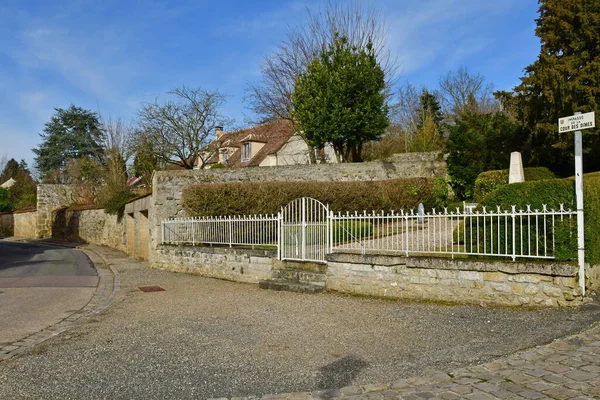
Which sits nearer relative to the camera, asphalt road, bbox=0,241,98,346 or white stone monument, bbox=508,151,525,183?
asphalt road, bbox=0,241,98,346

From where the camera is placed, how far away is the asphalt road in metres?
7.01

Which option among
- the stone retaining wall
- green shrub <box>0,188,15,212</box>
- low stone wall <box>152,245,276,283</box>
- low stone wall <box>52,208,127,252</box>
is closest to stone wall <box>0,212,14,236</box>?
green shrub <box>0,188,15,212</box>

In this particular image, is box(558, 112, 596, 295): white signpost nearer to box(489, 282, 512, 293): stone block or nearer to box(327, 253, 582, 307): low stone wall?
box(327, 253, 582, 307): low stone wall

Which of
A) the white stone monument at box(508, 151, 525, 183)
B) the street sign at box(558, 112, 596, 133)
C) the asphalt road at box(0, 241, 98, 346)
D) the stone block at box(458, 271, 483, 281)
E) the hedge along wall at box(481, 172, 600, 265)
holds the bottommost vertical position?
the asphalt road at box(0, 241, 98, 346)

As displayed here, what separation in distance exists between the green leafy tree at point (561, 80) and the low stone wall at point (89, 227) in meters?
17.1

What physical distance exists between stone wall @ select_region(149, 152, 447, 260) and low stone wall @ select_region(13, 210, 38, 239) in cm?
2485

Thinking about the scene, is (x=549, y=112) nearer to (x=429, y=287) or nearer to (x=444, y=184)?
(x=444, y=184)

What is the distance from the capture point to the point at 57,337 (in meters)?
6.20

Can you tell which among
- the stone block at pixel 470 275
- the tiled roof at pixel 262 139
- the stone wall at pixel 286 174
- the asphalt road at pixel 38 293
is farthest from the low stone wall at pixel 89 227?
the stone block at pixel 470 275

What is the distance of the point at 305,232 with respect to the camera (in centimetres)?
959

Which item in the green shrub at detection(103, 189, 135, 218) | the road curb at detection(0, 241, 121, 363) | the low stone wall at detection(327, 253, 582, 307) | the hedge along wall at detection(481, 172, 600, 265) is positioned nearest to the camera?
the road curb at detection(0, 241, 121, 363)

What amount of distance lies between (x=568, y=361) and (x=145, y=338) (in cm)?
477

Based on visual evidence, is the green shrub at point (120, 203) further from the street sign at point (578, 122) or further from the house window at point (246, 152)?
the street sign at point (578, 122)

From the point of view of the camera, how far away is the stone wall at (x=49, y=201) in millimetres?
34438
